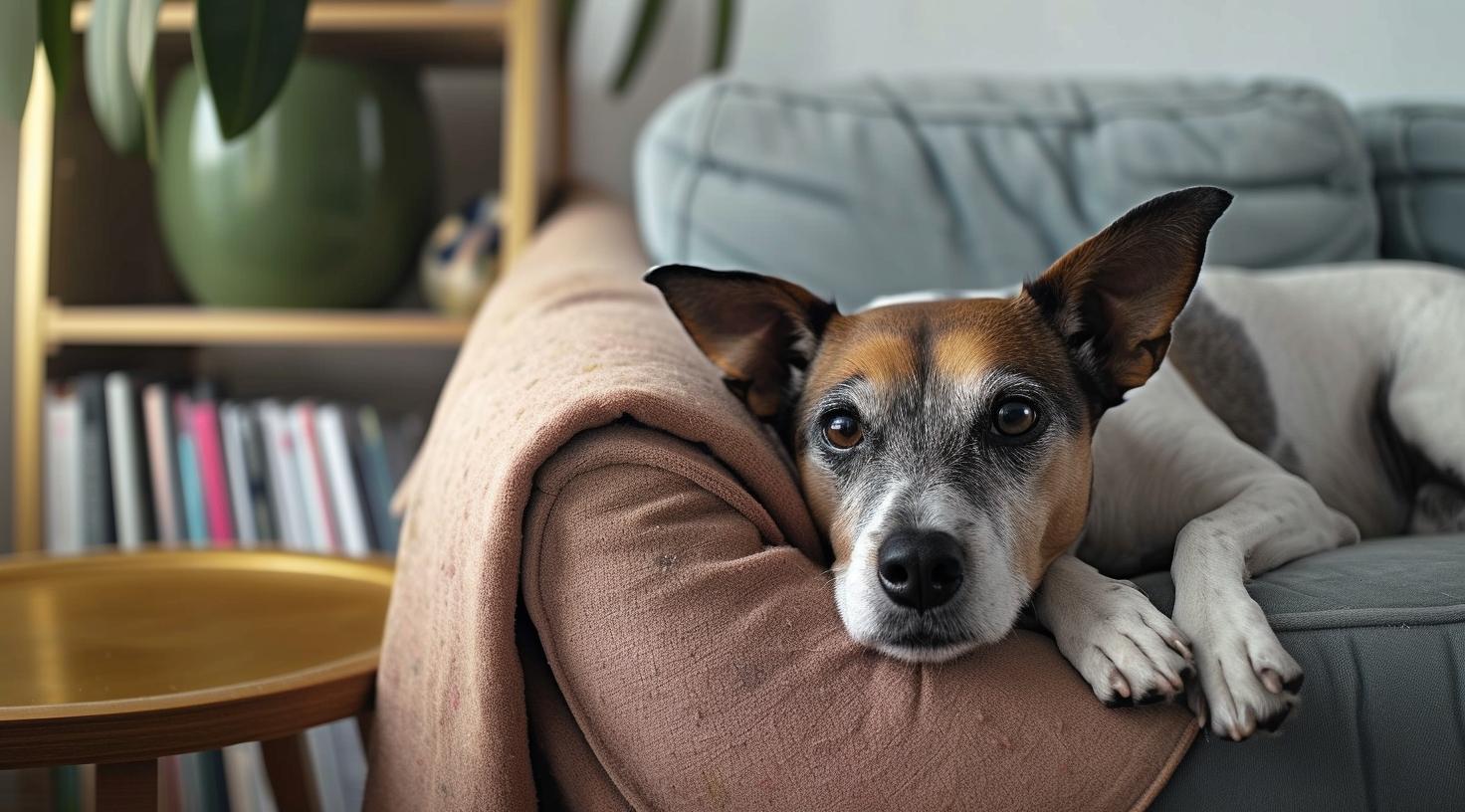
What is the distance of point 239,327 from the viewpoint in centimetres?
208

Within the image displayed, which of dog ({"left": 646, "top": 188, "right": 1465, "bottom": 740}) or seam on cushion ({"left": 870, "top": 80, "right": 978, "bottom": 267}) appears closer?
dog ({"left": 646, "top": 188, "right": 1465, "bottom": 740})

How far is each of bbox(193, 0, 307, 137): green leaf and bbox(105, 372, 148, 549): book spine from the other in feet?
3.26

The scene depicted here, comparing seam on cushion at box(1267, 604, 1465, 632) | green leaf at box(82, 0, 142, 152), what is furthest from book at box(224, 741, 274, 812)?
seam on cushion at box(1267, 604, 1465, 632)

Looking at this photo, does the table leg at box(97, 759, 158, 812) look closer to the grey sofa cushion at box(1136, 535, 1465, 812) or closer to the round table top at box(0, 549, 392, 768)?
the round table top at box(0, 549, 392, 768)

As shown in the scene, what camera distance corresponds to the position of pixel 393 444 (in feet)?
7.09

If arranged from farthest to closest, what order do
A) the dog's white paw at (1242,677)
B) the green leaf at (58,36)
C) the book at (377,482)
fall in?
the book at (377,482), the green leaf at (58,36), the dog's white paw at (1242,677)

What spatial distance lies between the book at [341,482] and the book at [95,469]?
0.37 m

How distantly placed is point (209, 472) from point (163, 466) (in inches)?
3.2

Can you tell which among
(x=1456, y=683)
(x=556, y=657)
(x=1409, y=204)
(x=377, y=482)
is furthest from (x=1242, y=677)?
(x=377, y=482)

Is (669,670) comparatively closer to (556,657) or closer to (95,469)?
(556,657)

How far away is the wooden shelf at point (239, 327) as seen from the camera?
2049mm

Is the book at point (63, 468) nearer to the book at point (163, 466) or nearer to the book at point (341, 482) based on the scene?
the book at point (163, 466)

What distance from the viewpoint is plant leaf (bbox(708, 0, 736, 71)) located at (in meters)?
2.34

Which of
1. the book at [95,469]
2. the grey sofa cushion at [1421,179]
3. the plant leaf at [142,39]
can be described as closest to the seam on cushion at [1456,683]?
the grey sofa cushion at [1421,179]
